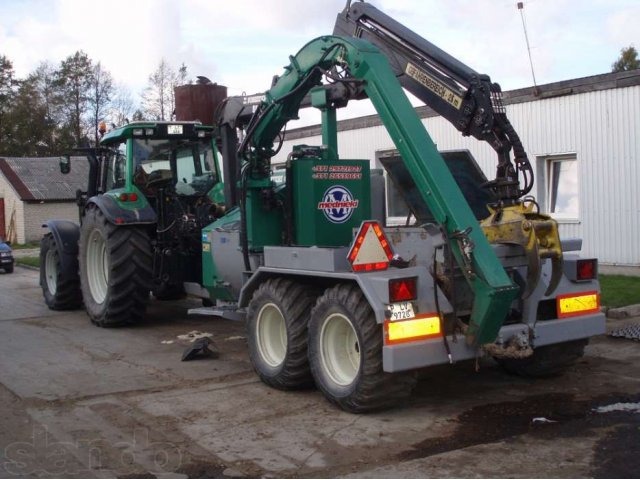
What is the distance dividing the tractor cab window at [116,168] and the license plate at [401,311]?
6.18m

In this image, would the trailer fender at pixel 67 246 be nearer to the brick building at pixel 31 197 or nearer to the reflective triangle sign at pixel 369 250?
the reflective triangle sign at pixel 369 250

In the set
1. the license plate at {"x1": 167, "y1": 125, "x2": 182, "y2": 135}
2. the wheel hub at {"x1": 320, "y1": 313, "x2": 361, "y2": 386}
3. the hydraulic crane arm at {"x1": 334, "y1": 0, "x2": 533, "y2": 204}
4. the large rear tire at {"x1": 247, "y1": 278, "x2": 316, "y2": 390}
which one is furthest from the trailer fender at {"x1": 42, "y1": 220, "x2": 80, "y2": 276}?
the wheel hub at {"x1": 320, "y1": 313, "x2": 361, "y2": 386}

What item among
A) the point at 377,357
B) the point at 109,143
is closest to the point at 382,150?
the point at 109,143

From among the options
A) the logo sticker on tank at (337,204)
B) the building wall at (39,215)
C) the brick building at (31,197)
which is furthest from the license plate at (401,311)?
the brick building at (31,197)

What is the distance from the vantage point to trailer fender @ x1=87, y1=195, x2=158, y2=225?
988cm

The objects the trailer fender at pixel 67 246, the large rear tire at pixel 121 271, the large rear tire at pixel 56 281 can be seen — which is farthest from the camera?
the large rear tire at pixel 56 281

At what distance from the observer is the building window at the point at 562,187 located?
14.4 m

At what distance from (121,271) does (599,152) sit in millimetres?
8946

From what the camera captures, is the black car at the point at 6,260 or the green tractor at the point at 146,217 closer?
the green tractor at the point at 146,217

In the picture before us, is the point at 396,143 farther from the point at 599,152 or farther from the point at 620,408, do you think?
the point at 599,152

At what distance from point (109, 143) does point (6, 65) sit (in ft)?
173

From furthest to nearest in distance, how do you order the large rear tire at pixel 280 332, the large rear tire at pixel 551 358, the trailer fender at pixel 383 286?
the large rear tire at pixel 551 358 < the large rear tire at pixel 280 332 < the trailer fender at pixel 383 286

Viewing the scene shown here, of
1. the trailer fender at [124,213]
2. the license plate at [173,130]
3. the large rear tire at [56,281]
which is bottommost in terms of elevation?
the large rear tire at [56,281]

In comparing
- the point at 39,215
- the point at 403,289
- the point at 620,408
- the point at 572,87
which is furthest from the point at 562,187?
the point at 39,215
